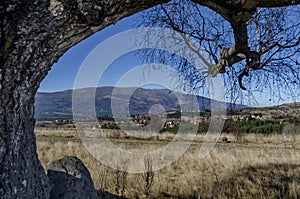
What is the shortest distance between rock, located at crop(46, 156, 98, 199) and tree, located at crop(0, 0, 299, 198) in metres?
1.28

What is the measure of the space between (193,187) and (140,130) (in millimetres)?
22582

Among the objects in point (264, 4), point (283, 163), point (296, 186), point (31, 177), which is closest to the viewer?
point (31, 177)

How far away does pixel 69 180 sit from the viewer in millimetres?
3725

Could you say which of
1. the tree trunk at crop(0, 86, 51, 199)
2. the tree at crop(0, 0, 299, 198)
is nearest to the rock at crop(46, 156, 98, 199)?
the tree at crop(0, 0, 299, 198)

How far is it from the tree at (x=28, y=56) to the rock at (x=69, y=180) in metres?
1.28

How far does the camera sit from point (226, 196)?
557 cm

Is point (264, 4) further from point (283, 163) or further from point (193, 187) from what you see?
point (283, 163)

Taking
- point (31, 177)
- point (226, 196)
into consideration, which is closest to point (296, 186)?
point (226, 196)

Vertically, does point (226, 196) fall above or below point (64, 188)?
below

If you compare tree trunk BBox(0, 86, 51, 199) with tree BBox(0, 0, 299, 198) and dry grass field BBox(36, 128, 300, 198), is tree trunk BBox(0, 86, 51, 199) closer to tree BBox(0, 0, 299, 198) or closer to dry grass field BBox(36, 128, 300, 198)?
tree BBox(0, 0, 299, 198)

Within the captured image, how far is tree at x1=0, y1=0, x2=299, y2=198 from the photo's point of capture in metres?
1.84

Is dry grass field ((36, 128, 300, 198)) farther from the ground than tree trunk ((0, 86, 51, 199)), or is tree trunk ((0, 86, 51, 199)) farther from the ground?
tree trunk ((0, 86, 51, 199))

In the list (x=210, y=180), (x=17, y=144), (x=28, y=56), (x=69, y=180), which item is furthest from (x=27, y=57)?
(x=210, y=180)

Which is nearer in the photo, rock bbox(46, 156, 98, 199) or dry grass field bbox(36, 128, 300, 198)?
rock bbox(46, 156, 98, 199)
